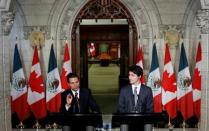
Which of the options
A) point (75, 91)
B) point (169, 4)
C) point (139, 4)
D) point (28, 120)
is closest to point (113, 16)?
point (139, 4)

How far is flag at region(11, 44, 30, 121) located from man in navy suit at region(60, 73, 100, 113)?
364 cm

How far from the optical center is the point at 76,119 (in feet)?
12.1

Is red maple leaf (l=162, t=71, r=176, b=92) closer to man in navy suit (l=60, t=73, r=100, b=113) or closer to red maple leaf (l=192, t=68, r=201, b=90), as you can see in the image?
red maple leaf (l=192, t=68, r=201, b=90)

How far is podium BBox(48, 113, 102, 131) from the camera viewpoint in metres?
3.69

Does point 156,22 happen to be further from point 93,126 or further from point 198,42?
point 93,126

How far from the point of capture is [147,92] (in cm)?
486

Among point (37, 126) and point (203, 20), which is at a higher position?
point (203, 20)

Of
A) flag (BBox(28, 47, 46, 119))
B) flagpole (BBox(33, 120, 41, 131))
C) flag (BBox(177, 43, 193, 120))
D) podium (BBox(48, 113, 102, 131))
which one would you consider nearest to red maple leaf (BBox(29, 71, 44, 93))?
flag (BBox(28, 47, 46, 119))

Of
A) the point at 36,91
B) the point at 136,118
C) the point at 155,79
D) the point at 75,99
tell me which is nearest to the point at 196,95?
the point at 155,79

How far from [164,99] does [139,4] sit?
7.27ft

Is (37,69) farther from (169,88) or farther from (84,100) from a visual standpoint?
(84,100)

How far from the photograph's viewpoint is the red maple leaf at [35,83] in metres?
8.37

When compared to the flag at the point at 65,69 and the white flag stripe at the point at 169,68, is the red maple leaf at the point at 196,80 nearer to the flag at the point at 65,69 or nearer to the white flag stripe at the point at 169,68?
the white flag stripe at the point at 169,68

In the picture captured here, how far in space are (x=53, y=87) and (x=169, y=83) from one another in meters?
2.55
